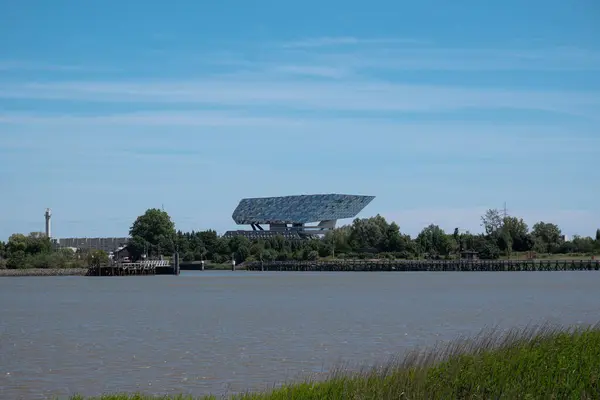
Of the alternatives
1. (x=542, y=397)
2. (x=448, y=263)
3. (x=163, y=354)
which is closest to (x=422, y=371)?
(x=542, y=397)

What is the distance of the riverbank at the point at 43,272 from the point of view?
17375cm

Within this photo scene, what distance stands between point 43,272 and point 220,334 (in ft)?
455

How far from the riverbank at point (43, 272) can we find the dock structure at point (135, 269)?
15.8ft

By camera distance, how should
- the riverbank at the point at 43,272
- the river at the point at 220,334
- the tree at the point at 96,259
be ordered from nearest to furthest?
the river at the point at 220,334 → the riverbank at the point at 43,272 → the tree at the point at 96,259

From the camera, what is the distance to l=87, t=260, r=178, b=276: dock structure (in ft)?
584

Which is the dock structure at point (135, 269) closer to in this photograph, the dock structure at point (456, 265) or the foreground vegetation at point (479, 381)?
the dock structure at point (456, 265)

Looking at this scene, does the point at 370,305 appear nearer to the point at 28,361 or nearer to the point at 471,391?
the point at 28,361

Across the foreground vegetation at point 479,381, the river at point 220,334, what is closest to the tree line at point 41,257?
the river at point 220,334

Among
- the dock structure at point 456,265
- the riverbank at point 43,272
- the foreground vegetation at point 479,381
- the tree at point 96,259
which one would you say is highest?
the tree at point 96,259

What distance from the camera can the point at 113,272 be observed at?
181 metres

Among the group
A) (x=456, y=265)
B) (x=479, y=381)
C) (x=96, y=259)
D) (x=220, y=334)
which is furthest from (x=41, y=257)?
(x=479, y=381)

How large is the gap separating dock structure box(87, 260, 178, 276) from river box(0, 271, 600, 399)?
98.8 metres

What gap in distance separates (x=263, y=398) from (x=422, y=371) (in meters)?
3.70

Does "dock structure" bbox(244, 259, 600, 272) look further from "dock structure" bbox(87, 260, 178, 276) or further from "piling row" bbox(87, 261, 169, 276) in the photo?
"piling row" bbox(87, 261, 169, 276)
